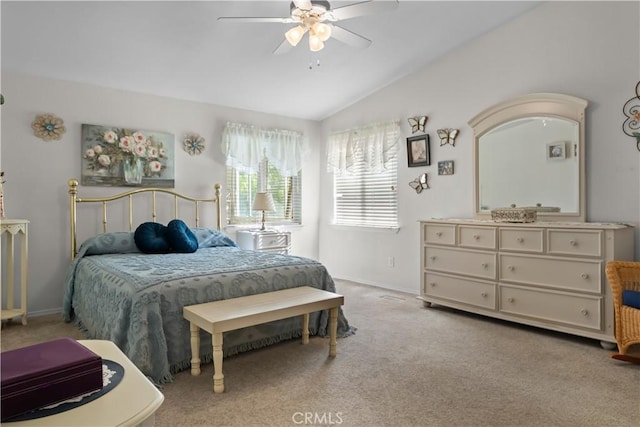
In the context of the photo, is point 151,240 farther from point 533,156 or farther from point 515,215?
point 533,156

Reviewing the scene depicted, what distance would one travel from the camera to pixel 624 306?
2.72 m

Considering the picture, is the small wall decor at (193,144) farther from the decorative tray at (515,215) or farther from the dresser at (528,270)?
the decorative tray at (515,215)

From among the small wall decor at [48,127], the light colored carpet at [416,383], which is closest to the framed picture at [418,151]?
the light colored carpet at [416,383]

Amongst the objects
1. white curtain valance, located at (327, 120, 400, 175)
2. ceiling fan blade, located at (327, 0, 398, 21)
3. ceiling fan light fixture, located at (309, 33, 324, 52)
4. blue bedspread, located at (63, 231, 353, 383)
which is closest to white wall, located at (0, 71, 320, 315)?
blue bedspread, located at (63, 231, 353, 383)

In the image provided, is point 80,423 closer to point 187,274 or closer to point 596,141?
point 187,274

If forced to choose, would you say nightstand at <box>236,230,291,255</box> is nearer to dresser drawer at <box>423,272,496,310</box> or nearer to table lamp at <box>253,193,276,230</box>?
table lamp at <box>253,193,276,230</box>

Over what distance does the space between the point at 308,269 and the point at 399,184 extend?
216 centimetres

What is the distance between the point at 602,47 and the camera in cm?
328

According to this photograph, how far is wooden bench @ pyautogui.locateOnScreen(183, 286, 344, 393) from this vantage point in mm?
2266

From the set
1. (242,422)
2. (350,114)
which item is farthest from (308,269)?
(350,114)

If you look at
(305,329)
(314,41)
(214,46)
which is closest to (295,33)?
(314,41)

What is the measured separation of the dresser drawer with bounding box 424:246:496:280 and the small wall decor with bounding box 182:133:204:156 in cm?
287

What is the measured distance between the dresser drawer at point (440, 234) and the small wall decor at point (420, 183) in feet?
2.10

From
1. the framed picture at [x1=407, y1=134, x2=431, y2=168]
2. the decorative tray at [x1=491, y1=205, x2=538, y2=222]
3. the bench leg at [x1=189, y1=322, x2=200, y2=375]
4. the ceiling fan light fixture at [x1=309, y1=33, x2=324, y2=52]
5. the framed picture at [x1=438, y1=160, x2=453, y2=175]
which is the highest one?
the ceiling fan light fixture at [x1=309, y1=33, x2=324, y2=52]
